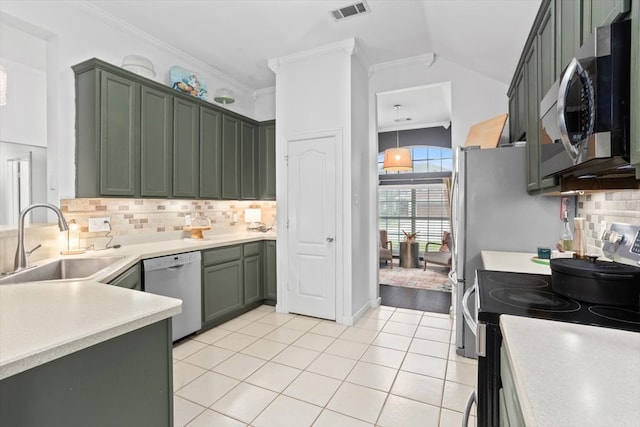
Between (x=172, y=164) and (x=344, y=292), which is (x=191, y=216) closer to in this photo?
(x=172, y=164)

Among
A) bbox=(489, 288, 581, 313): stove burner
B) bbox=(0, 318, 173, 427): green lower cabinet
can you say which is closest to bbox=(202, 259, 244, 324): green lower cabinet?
bbox=(0, 318, 173, 427): green lower cabinet

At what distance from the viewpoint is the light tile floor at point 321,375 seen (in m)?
1.90

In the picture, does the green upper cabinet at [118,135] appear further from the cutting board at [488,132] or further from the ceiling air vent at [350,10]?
the cutting board at [488,132]

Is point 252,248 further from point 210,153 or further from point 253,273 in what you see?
point 210,153

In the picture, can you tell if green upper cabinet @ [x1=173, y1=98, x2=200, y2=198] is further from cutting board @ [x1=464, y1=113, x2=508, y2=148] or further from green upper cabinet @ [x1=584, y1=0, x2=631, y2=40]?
green upper cabinet @ [x1=584, y1=0, x2=631, y2=40]

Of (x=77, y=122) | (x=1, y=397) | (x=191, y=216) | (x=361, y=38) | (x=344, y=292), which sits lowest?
(x=344, y=292)

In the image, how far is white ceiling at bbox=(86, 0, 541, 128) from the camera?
2.58 metres

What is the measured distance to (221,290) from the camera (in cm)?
332

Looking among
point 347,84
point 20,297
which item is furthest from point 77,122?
point 347,84

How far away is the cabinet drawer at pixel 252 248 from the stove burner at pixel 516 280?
104 inches

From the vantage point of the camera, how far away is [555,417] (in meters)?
0.54

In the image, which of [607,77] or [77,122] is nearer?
[607,77]

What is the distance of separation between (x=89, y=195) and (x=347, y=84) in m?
2.59

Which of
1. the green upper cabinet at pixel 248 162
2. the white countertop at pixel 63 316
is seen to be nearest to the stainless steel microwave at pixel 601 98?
the white countertop at pixel 63 316
